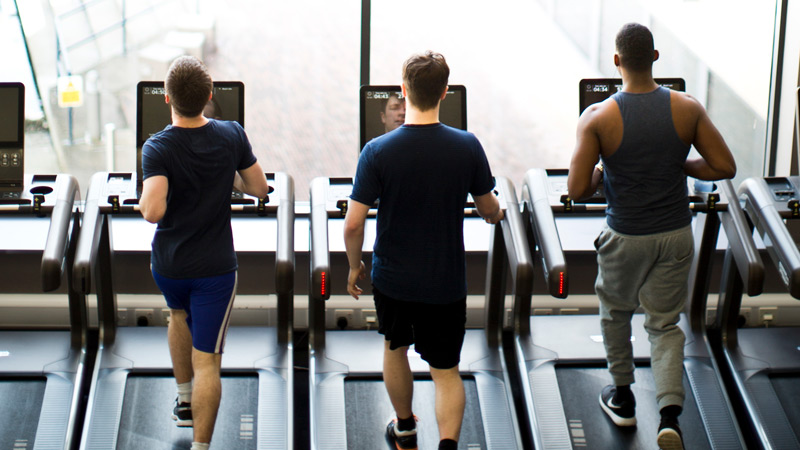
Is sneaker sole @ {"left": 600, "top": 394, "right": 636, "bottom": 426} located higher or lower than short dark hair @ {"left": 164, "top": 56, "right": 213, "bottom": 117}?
lower

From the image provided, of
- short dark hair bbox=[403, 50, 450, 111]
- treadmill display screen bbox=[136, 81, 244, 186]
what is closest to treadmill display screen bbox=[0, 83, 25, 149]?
treadmill display screen bbox=[136, 81, 244, 186]

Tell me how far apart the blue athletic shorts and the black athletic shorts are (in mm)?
511

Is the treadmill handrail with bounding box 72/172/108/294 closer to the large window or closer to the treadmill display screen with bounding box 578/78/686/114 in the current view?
the large window

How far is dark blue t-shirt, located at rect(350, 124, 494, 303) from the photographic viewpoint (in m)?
2.82

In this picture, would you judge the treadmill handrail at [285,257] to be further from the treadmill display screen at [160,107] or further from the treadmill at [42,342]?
the treadmill at [42,342]

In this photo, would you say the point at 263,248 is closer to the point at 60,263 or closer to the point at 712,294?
the point at 60,263

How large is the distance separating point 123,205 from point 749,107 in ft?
10.9

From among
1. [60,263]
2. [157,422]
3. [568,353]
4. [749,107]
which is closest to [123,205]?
[60,263]

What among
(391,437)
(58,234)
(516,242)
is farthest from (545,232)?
(58,234)

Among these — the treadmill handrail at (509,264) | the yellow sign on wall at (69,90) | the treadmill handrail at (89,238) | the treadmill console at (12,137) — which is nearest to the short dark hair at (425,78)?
the treadmill handrail at (509,264)

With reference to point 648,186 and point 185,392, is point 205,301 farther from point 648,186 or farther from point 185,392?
point 648,186

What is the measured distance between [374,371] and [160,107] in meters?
1.39

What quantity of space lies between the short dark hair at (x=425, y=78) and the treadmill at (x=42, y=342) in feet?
5.11

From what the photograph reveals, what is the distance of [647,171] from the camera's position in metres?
3.10
